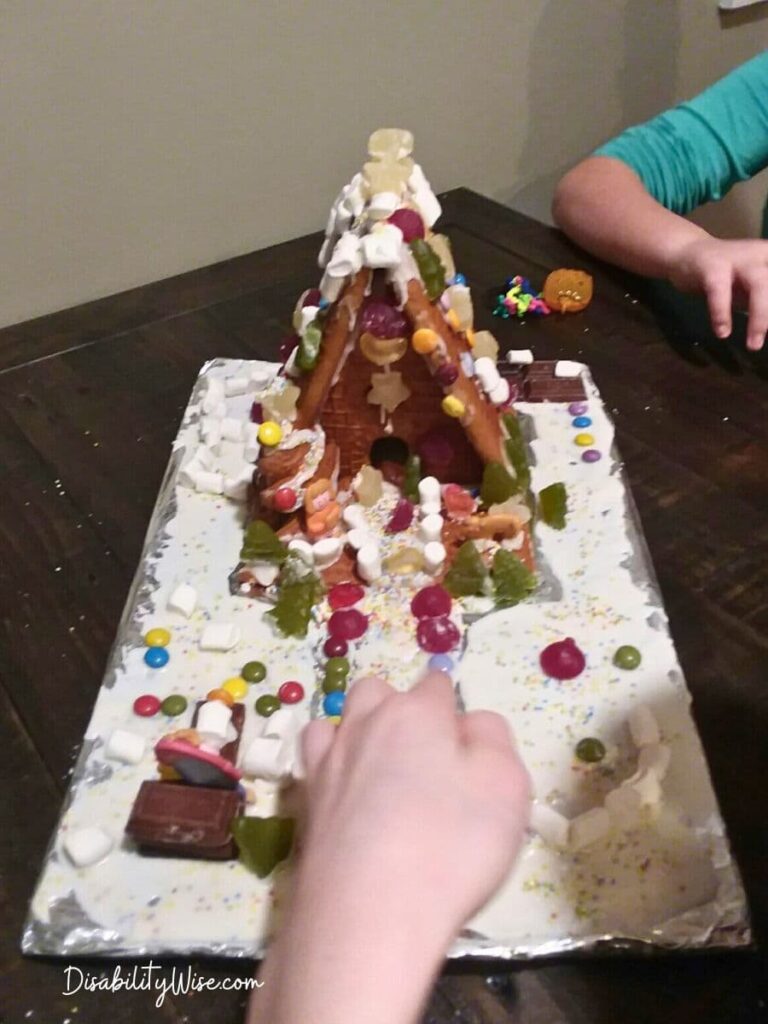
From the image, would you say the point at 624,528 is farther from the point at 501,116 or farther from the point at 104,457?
the point at 501,116

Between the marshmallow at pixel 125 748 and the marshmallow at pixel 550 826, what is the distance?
0.29 m

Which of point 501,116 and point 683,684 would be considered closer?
point 683,684

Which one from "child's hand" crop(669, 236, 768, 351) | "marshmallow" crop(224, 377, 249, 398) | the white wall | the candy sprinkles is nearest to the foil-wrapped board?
the candy sprinkles

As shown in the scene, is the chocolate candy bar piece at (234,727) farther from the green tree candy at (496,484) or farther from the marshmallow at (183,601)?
the green tree candy at (496,484)

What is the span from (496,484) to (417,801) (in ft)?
1.34

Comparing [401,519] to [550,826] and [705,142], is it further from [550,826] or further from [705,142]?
[705,142]

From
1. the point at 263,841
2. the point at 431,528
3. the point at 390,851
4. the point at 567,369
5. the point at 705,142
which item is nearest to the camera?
the point at 390,851

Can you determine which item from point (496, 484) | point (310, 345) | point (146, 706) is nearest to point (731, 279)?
point (496, 484)

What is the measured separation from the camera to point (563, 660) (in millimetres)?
728

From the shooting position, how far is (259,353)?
45.0 inches

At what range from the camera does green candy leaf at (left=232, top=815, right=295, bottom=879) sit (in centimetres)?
61

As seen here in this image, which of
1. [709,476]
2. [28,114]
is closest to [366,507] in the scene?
[709,476]

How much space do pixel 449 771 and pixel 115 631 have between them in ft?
1.38

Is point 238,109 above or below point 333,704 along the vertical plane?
above
